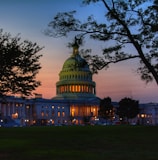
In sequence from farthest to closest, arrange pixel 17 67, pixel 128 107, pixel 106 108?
pixel 106 108 < pixel 128 107 < pixel 17 67

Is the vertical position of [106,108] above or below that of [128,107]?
below

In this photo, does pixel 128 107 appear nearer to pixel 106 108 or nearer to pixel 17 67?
pixel 106 108

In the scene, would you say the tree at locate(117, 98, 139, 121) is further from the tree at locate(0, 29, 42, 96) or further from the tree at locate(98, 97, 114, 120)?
the tree at locate(0, 29, 42, 96)

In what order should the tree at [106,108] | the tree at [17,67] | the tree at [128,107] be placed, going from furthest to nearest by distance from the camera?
the tree at [106,108], the tree at [128,107], the tree at [17,67]

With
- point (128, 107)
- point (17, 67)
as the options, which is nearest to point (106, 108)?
point (128, 107)

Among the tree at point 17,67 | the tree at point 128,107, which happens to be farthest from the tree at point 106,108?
the tree at point 17,67

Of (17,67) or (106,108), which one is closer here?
(17,67)

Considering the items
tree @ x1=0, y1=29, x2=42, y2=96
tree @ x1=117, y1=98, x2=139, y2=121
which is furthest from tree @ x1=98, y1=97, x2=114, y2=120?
tree @ x1=0, y1=29, x2=42, y2=96

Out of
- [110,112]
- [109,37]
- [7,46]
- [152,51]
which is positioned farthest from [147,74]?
[110,112]

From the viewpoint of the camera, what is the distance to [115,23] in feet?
99.7

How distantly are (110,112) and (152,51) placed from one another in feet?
488

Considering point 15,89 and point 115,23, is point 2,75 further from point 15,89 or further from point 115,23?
point 115,23

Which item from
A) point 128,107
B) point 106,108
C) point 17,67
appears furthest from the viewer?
point 106,108

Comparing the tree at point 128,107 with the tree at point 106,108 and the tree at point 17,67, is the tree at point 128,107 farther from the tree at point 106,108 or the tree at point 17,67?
the tree at point 17,67
